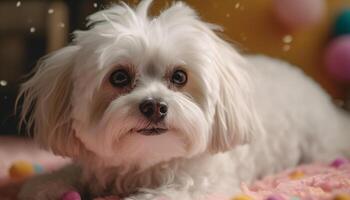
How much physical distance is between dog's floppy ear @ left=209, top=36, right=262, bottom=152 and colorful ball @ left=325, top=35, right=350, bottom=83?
0.96 metres

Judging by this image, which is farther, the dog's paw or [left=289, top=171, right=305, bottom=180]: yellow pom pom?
[left=289, top=171, right=305, bottom=180]: yellow pom pom

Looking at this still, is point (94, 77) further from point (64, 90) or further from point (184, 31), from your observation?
point (184, 31)

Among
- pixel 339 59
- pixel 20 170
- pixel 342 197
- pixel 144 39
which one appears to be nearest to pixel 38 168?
pixel 20 170

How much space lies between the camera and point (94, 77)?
159 centimetres

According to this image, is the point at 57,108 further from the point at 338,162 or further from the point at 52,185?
the point at 338,162

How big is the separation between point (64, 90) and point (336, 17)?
1.43 metres

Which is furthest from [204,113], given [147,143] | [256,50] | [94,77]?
[256,50]

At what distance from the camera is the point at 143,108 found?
152 cm

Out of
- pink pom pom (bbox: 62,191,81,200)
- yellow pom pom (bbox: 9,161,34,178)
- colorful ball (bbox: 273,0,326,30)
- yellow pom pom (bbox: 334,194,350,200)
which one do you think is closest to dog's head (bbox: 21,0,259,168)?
pink pom pom (bbox: 62,191,81,200)

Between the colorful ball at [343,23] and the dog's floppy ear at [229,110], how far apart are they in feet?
3.36

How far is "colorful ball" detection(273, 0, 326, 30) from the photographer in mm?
2504

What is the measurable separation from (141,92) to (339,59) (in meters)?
1.31

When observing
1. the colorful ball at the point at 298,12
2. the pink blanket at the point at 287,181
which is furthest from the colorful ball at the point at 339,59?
the pink blanket at the point at 287,181

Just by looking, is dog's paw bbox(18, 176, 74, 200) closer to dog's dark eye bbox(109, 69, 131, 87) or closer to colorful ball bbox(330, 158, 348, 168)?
dog's dark eye bbox(109, 69, 131, 87)
